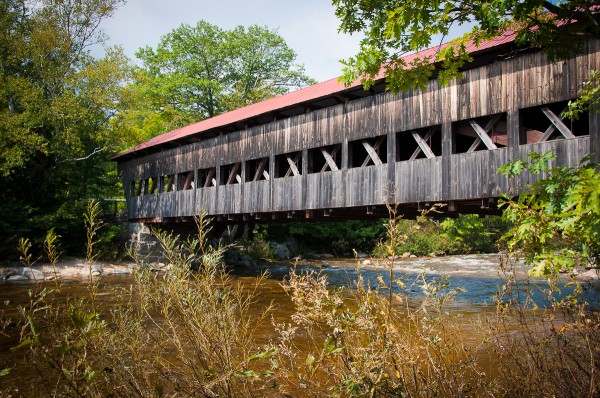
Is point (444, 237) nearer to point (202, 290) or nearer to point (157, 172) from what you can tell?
point (157, 172)

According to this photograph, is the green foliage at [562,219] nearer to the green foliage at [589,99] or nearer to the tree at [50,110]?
the green foliage at [589,99]

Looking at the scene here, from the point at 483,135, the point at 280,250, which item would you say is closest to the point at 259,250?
the point at 280,250

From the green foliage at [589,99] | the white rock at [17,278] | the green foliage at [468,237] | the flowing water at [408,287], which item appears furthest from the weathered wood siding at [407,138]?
the green foliage at [468,237]

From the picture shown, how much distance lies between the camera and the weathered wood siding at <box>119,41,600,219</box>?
7.39 meters

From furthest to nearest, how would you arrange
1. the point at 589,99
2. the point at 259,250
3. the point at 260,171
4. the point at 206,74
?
the point at 206,74 < the point at 259,250 < the point at 260,171 < the point at 589,99

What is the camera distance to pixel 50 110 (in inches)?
627

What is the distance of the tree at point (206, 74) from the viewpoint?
27688 mm

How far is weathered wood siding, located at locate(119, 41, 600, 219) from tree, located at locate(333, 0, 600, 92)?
2892 millimetres

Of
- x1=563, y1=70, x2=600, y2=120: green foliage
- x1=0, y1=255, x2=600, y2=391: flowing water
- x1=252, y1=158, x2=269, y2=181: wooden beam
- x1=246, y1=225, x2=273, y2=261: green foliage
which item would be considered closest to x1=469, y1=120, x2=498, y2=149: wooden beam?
x1=0, y1=255, x2=600, y2=391: flowing water

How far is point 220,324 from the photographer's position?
5.85 feet

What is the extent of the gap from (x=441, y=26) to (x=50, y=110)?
16262mm

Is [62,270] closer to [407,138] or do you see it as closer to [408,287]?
[408,287]

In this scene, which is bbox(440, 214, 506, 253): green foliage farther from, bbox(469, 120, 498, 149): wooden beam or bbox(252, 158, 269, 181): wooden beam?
bbox(469, 120, 498, 149): wooden beam

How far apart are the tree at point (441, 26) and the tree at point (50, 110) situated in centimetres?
1415
